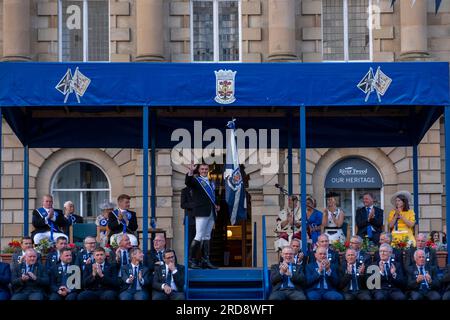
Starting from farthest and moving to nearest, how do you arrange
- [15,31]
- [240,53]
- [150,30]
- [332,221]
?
[240,53] → [150,30] → [15,31] → [332,221]

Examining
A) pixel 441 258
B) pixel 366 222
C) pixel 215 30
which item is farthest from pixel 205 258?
pixel 215 30

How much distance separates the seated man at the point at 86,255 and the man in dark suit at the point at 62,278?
0.14 meters

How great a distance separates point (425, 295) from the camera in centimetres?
1859

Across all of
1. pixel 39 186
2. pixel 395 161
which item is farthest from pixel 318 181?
pixel 39 186

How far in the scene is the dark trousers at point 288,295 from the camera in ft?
59.5

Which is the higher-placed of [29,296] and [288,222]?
[288,222]

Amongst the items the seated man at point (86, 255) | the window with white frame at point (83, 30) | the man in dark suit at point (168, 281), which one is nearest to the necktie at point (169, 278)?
the man in dark suit at point (168, 281)

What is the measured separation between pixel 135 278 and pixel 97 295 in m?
0.66

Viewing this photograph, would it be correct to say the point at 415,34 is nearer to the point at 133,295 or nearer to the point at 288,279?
the point at 288,279

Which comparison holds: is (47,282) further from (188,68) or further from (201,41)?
(201,41)

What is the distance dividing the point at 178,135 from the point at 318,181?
1129 centimetres

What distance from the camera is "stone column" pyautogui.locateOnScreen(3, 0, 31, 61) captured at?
1299 inches

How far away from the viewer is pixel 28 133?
73.8 ft
